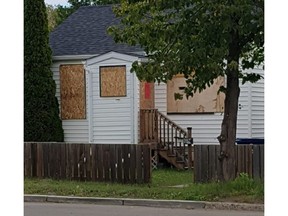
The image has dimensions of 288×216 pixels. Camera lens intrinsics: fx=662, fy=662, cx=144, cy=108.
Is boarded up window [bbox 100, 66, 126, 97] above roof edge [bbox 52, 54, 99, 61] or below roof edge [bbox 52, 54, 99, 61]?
below

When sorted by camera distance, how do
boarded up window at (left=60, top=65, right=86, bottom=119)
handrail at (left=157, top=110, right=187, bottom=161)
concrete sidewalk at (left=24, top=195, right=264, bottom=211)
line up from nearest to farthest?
concrete sidewalk at (left=24, top=195, right=264, bottom=211), handrail at (left=157, top=110, right=187, bottom=161), boarded up window at (left=60, top=65, right=86, bottom=119)

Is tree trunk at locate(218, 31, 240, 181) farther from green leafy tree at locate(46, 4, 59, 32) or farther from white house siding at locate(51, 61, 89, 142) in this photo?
green leafy tree at locate(46, 4, 59, 32)

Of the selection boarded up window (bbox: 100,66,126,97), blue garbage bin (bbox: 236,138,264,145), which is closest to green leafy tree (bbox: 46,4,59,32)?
boarded up window (bbox: 100,66,126,97)

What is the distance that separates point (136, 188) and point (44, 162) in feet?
10.6

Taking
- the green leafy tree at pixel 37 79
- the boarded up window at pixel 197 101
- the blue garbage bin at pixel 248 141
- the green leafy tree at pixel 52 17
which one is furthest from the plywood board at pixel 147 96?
the green leafy tree at pixel 52 17

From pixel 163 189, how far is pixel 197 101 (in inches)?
299

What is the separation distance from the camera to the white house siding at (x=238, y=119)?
2086 centimetres

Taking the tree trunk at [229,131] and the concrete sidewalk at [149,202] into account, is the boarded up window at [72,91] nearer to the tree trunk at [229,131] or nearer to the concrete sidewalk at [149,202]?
the concrete sidewalk at [149,202]

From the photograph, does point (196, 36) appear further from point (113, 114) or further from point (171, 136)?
point (113, 114)

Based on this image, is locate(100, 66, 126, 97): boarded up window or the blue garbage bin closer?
the blue garbage bin

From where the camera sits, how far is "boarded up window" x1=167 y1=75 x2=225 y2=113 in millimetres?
21281

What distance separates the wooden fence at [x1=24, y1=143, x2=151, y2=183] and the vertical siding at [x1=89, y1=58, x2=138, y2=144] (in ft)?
15.6

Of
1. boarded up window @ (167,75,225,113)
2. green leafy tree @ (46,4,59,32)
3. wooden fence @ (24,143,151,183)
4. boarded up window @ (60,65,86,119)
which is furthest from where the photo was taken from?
green leafy tree @ (46,4,59,32)
